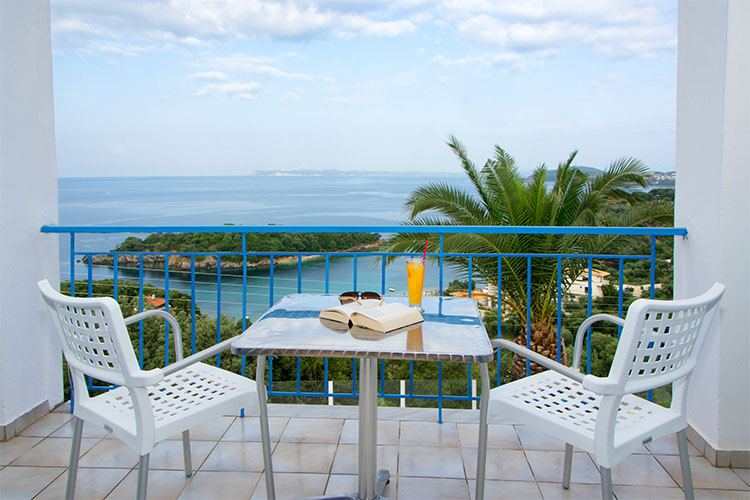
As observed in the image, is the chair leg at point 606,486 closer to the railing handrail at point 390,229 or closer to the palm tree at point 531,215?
the railing handrail at point 390,229

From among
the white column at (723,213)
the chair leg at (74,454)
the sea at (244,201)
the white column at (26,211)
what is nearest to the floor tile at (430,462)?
the white column at (723,213)

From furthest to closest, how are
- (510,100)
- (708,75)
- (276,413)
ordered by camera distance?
(510,100) < (276,413) < (708,75)

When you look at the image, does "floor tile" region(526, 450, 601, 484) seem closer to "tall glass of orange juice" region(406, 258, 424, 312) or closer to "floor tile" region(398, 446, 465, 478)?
"floor tile" region(398, 446, 465, 478)

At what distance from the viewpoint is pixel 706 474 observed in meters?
2.32

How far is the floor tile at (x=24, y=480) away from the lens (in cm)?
216

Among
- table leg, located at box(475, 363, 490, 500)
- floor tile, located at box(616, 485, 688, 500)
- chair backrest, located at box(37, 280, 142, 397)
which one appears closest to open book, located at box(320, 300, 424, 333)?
table leg, located at box(475, 363, 490, 500)

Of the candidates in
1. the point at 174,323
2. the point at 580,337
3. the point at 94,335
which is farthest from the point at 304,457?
the point at 580,337

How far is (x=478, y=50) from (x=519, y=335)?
40.0 ft

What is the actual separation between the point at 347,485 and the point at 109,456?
1096mm

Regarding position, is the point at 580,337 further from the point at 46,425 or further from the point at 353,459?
the point at 46,425

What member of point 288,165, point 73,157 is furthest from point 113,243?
point 288,165

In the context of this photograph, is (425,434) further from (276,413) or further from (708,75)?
(708,75)

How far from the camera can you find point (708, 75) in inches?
96.7

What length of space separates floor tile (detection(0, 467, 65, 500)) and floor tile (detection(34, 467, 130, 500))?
1.6 inches
